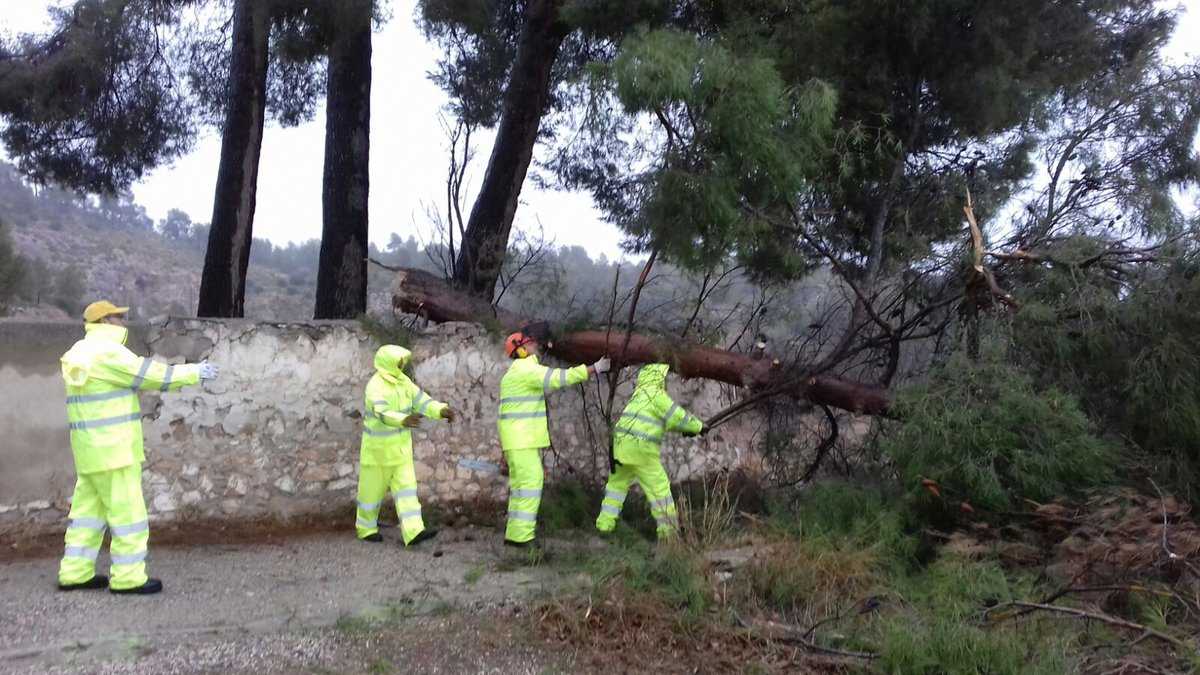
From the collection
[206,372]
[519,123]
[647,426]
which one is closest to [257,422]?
[206,372]

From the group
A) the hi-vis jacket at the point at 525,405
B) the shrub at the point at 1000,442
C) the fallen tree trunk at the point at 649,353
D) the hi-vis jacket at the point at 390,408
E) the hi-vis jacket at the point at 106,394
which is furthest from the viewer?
the fallen tree trunk at the point at 649,353

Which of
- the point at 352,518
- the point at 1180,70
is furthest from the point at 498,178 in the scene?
the point at 1180,70

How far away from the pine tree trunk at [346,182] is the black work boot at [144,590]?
4.20 m

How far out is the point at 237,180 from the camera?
9273mm

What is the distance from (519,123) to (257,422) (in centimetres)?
416

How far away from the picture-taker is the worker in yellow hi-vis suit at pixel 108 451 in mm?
5078

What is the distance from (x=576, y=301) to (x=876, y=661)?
13.9 ft

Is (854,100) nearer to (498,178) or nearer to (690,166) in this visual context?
(690,166)

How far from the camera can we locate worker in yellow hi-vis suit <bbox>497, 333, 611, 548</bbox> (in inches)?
260

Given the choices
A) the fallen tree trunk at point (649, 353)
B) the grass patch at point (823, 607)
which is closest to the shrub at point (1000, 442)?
the grass patch at point (823, 607)

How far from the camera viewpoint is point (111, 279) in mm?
33156

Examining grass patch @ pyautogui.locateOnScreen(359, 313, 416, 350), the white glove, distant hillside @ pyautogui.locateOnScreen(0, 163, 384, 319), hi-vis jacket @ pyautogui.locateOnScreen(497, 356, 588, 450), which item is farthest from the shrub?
distant hillside @ pyautogui.locateOnScreen(0, 163, 384, 319)

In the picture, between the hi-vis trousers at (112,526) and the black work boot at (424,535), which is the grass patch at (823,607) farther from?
the hi-vis trousers at (112,526)

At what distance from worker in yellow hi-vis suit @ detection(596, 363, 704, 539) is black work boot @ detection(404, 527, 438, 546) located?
3.91 feet
